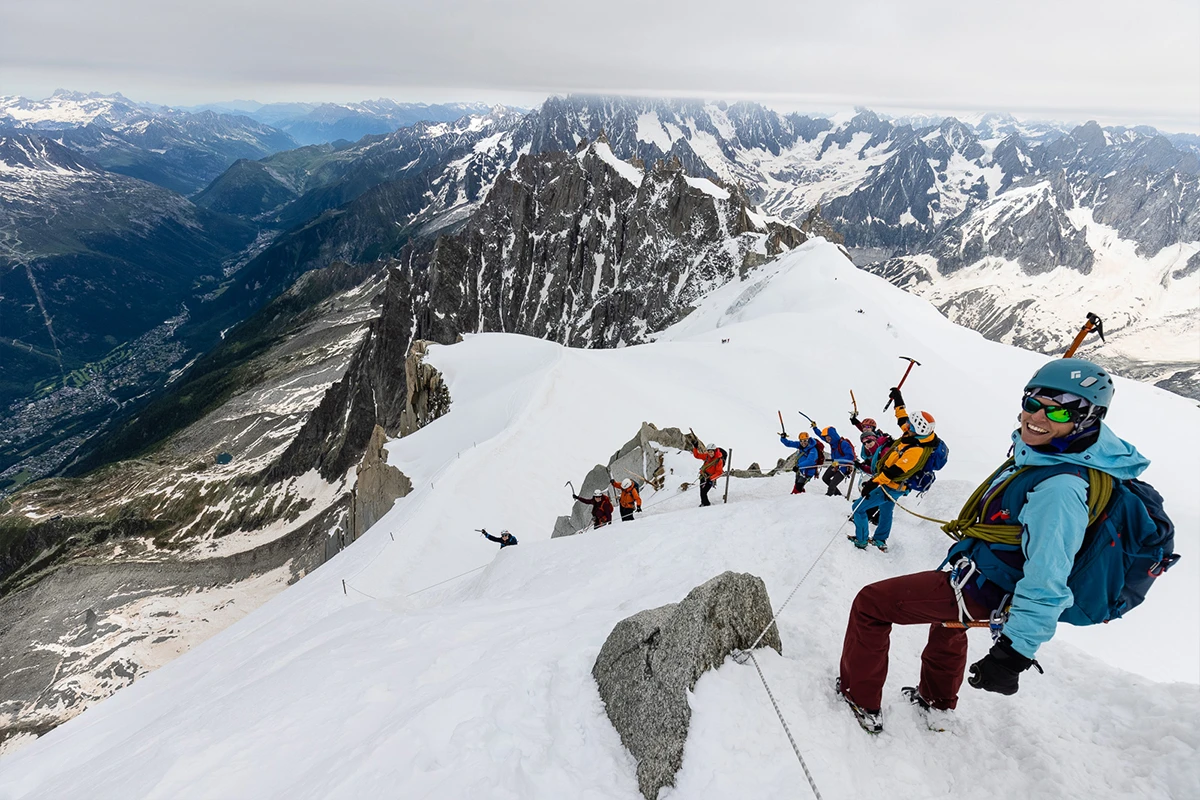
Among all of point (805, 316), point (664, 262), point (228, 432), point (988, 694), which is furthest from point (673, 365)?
point (228, 432)

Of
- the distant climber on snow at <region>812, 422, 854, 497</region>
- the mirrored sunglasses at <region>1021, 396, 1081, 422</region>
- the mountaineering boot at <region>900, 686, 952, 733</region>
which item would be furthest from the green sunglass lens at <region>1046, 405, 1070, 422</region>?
the distant climber on snow at <region>812, 422, 854, 497</region>

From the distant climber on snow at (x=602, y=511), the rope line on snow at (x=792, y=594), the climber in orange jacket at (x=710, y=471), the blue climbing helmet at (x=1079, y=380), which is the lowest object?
the distant climber on snow at (x=602, y=511)

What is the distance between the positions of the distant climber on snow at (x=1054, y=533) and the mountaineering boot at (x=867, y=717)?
136 centimetres

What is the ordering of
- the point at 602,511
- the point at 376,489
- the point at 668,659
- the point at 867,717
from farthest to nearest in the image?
the point at 376,489 < the point at 602,511 < the point at 668,659 < the point at 867,717

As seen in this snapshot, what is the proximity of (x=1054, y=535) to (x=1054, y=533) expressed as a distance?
2 cm

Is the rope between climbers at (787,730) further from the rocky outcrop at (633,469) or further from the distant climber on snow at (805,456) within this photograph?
the rocky outcrop at (633,469)

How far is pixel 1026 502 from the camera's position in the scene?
4523mm

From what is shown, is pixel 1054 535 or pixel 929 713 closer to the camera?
pixel 1054 535

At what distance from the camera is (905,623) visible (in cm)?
525

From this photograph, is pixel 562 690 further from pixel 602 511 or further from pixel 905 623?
pixel 602 511

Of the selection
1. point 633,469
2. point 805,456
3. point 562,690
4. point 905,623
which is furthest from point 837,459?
point 633,469

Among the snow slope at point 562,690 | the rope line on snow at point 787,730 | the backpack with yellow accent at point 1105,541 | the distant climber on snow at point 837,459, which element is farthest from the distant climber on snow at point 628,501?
the backpack with yellow accent at point 1105,541

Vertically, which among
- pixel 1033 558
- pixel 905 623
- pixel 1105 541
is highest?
pixel 1105 541

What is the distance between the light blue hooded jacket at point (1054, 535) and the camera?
411 cm
